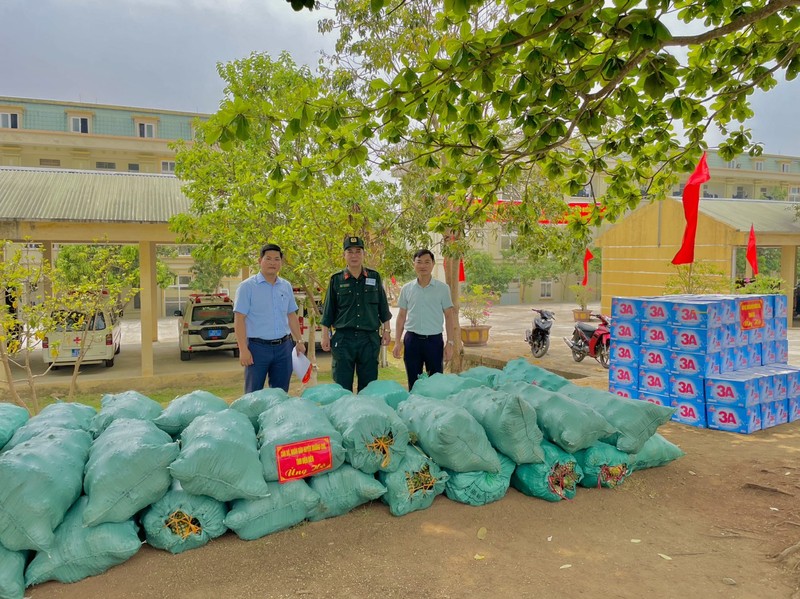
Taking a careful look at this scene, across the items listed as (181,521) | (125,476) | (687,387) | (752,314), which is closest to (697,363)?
(687,387)

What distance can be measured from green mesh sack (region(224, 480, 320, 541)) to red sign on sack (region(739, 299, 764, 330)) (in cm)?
457

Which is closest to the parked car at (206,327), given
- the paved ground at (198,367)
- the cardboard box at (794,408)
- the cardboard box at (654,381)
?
the paved ground at (198,367)

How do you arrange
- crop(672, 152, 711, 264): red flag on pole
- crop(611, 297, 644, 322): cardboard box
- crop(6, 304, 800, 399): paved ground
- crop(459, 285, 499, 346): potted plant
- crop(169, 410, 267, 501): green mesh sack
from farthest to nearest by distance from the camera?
crop(459, 285, 499, 346): potted plant → crop(6, 304, 800, 399): paved ground → crop(672, 152, 711, 264): red flag on pole → crop(611, 297, 644, 322): cardboard box → crop(169, 410, 267, 501): green mesh sack

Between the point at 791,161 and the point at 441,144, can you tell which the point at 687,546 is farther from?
the point at 791,161

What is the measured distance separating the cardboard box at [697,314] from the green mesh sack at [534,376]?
5.44 feet

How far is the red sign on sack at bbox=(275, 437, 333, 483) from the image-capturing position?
2.87 metres

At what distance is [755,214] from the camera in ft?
53.5

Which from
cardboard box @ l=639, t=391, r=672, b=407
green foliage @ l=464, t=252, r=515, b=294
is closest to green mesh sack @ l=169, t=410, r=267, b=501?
cardboard box @ l=639, t=391, r=672, b=407

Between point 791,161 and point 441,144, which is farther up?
point 791,161

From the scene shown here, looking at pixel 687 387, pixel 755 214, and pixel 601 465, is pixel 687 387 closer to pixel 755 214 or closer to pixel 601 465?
pixel 601 465

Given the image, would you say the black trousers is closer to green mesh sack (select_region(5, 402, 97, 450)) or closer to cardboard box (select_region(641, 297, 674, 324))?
cardboard box (select_region(641, 297, 674, 324))

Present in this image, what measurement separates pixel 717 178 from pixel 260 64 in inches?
1284

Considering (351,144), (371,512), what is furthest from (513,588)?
(351,144)

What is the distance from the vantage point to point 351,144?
3352mm
